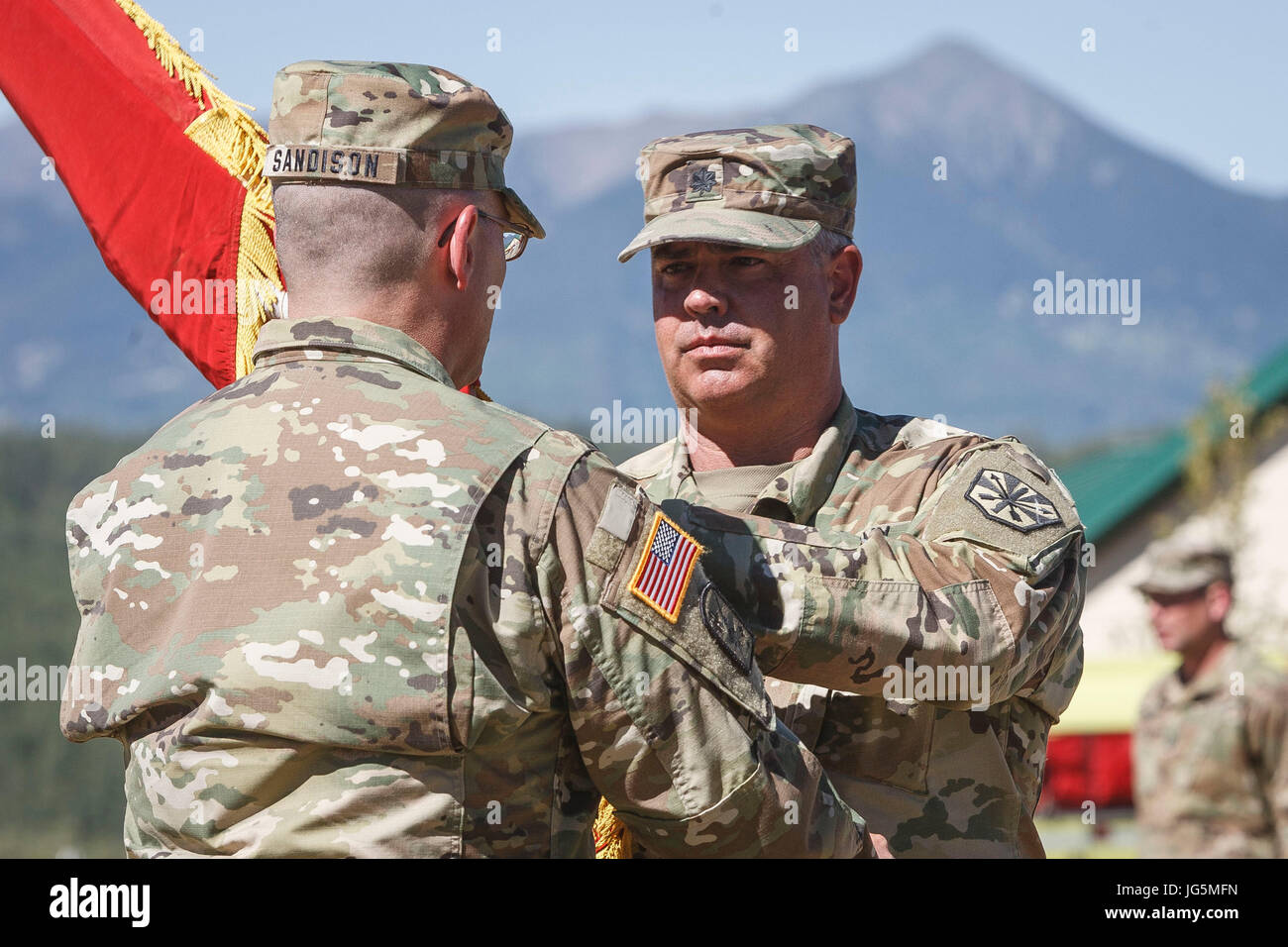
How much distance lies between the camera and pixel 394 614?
2375 millimetres

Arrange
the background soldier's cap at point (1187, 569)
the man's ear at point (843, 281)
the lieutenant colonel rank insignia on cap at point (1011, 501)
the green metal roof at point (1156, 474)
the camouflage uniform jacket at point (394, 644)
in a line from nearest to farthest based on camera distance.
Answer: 1. the camouflage uniform jacket at point (394, 644)
2. the lieutenant colonel rank insignia on cap at point (1011, 501)
3. the man's ear at point (843, 281)
4. the background soldier's cap at point (1187, 569)
5. the green metal roof at point (1156, 474)

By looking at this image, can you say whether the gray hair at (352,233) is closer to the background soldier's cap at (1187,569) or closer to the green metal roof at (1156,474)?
the background soldier's cap at (1187,569)

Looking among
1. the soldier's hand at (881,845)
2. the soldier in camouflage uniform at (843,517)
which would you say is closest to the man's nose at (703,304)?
the soldier in camouflage uniform at (843,517)

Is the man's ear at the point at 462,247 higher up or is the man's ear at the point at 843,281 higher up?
the man's ear at the point at 843,281

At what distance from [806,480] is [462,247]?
127cm

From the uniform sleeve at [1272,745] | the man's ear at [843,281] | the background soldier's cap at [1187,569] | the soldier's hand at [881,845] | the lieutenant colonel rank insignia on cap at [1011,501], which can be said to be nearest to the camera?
the lieutenant colonel rank insignia on cap at [1011,501]

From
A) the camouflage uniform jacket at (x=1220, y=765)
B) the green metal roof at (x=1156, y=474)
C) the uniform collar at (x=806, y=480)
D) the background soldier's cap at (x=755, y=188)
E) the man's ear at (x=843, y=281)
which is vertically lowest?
the camouflage uniform jacket at (x=1220, y=765)

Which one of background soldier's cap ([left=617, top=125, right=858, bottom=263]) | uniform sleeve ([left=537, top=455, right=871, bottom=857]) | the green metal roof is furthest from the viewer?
the green metal roof

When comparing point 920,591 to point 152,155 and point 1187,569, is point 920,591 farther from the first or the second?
point 1187,569

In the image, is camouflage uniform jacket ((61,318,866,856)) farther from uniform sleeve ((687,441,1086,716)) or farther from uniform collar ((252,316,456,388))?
uniform sleeve ((687,441,1086,716))

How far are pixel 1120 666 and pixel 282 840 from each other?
12402mm

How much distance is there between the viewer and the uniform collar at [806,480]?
12.0 ft

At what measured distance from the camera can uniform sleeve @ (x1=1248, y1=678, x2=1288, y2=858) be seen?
717 cm

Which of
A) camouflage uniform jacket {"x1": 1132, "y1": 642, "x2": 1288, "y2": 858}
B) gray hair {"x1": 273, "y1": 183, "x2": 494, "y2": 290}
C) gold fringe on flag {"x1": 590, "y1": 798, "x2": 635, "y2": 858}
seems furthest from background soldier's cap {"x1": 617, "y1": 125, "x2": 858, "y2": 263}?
camouflage uniform jacket {"x1": 1132, "y1": 642, "x2": 1288, "y2": 858}
